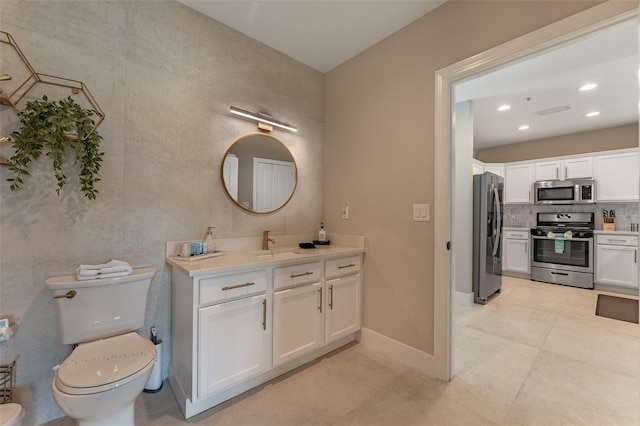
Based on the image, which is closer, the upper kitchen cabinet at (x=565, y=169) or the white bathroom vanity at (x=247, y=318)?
the white bathroom vanity at (x=247, y=318)

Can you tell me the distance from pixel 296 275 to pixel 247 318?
17.5 inches

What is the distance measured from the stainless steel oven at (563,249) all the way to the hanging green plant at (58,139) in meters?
6.21

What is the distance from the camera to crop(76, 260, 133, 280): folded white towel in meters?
1.43

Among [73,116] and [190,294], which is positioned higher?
[73,116]

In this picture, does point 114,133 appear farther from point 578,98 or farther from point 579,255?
point 579,255

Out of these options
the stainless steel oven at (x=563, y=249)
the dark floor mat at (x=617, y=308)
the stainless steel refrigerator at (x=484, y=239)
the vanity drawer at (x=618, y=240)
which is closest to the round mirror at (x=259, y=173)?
the stainless steel refrigerator at (x=484, y=239)

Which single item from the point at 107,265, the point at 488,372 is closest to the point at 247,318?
the point at 107,265

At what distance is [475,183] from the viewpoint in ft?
12.1

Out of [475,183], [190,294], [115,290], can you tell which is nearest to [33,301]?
[115,290]

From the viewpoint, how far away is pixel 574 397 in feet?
5.63

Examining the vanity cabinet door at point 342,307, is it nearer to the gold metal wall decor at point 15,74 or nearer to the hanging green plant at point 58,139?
the hanging green plant at point 58,139

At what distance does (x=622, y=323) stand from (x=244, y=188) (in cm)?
435

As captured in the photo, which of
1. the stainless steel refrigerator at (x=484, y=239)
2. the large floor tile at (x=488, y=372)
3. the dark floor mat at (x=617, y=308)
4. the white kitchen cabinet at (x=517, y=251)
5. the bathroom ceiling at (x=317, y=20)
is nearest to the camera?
the large floor tile at (x=488, y=372)

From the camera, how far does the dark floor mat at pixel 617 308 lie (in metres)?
3.10
